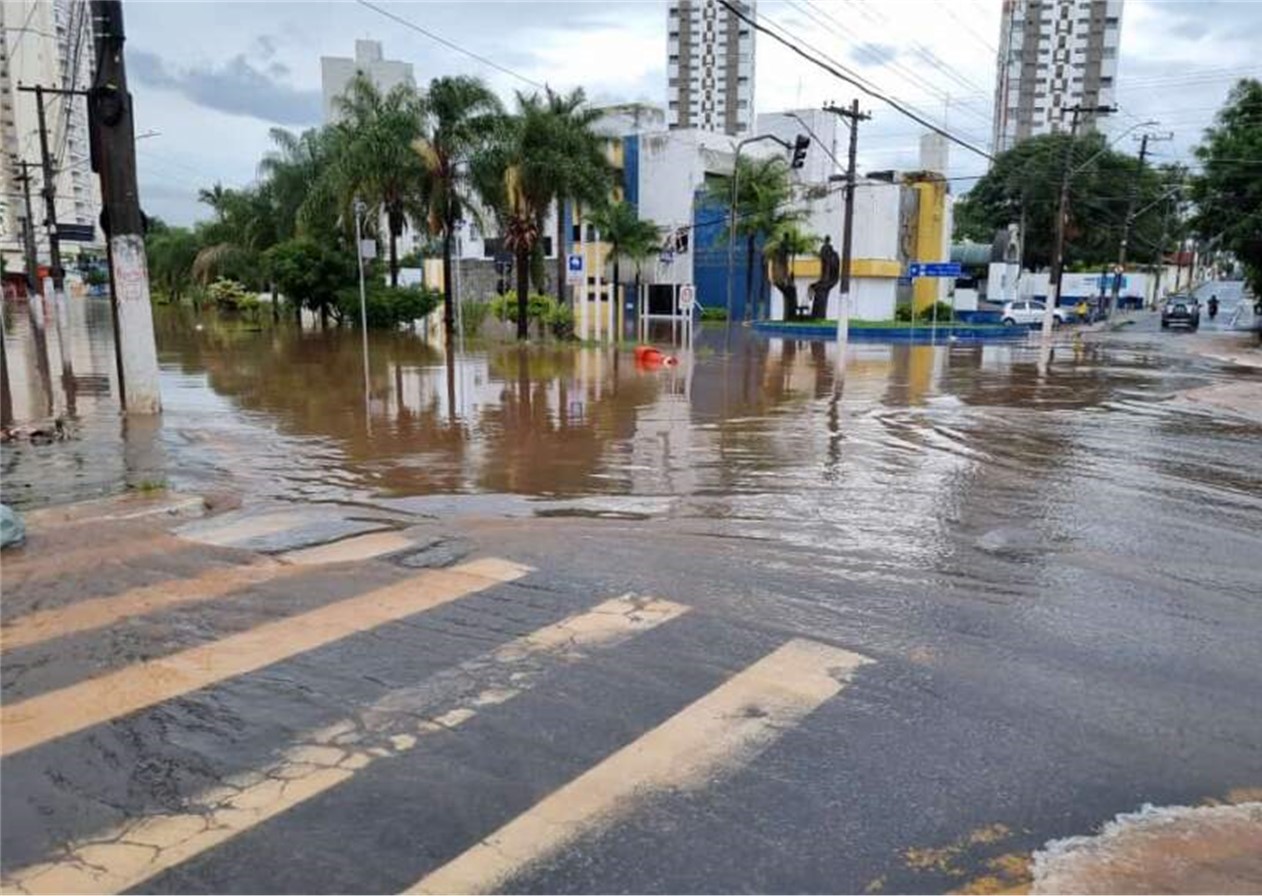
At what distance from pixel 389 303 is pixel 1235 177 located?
114ft

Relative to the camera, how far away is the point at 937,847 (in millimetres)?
3572

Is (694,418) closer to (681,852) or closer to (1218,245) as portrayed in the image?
(681,852)

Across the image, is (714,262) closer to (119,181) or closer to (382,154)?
(382,154)

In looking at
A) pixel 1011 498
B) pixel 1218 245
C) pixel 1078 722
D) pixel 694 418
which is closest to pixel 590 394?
pixel 694 418

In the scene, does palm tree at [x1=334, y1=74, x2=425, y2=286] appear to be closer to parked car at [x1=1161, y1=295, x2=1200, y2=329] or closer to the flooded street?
the flooded street

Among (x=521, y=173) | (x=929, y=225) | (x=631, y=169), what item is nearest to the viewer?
(x=521, y=173)

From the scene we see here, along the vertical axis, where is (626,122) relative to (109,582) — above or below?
above

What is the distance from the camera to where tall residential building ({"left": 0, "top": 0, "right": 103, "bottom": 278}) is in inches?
746

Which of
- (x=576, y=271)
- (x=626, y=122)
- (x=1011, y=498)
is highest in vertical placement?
(x=626, y=122)

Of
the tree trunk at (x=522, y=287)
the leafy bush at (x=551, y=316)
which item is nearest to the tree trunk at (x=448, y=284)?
the tree trunk at (x=522, y=287)

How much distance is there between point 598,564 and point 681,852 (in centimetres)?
368

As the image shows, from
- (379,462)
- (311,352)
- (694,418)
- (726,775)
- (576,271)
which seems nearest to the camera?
(726,775)

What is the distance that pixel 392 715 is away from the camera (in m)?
4.53

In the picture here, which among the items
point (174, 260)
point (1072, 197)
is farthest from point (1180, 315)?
point (174, 260)
